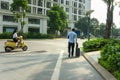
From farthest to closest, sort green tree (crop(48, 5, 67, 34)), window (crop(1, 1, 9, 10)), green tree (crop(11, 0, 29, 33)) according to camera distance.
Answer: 1. green tree (crop(48, 5, 67, 34))
2. window (crop(1, 1, 9, 10))
3. green tree (crop(11, 0, 29, 33))

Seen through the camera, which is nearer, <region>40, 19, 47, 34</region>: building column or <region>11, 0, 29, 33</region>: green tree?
<region>11, 0, 29, 33</region>: green tree

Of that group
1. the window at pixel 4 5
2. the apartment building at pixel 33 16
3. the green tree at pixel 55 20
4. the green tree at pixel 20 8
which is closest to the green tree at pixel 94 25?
the apartment building at pixel 33 16

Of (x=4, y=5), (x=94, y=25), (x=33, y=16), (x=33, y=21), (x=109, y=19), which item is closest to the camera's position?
(x=109, y=19)

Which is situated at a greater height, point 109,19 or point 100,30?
point 109,19

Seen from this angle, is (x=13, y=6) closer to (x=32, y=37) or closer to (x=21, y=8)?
(x=21, y=8)

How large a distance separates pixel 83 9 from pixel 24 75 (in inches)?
4034

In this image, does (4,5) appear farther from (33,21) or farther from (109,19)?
(109,19)

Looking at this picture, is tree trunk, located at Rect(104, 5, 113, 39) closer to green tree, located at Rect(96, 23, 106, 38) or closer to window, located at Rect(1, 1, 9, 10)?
window, located at Rect(1, 1, 9, 10)

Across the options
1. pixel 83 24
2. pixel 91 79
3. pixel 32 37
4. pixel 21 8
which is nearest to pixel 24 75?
pixel 91 79

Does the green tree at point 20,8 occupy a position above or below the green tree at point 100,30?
above

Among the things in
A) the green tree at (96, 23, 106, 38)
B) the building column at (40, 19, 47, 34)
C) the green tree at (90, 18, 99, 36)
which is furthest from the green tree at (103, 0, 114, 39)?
the green tree at (96, 23, 106, 38)

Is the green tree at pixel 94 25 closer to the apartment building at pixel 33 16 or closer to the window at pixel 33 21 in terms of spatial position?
the apartment building at pixel 33 16

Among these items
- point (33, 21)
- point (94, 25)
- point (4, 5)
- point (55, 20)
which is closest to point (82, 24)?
point (94, 25)

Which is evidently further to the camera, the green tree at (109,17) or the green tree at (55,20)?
the green tree at (55,20)
